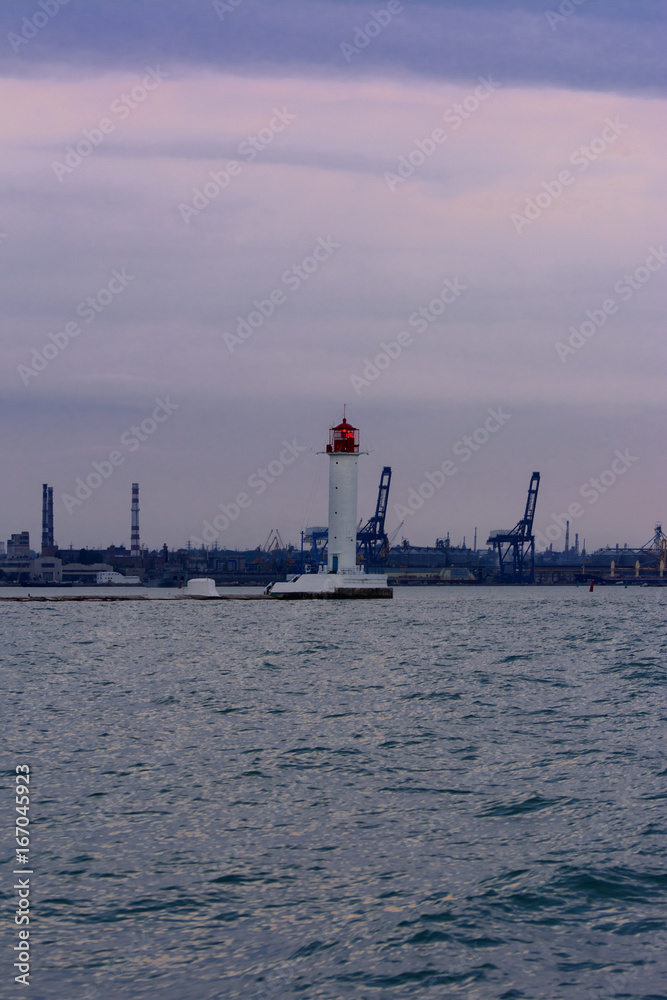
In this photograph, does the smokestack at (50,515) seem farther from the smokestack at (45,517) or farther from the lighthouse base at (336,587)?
the lighthouse base at (336,587)

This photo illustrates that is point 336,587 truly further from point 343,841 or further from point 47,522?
point 47,522

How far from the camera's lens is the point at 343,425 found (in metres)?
74.9

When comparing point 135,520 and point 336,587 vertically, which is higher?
point 135,520

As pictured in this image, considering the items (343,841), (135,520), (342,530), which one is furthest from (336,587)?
(135,520)

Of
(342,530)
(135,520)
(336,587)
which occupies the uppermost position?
(135,520)

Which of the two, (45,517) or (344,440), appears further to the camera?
(45,517)

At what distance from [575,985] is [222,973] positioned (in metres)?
2.44

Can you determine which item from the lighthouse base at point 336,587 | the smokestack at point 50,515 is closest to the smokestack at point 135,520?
the smokestack at point 50,515

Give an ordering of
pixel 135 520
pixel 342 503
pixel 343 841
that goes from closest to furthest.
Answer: pixel 343 841, pixel 342 503, pixel 135 520

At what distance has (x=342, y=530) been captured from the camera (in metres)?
73.1

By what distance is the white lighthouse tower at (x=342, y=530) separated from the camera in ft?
240

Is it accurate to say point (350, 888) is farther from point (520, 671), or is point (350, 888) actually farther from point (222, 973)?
point (520, 671)

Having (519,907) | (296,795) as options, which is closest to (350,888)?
(519,907)

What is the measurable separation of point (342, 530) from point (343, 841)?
6293 centimetres
